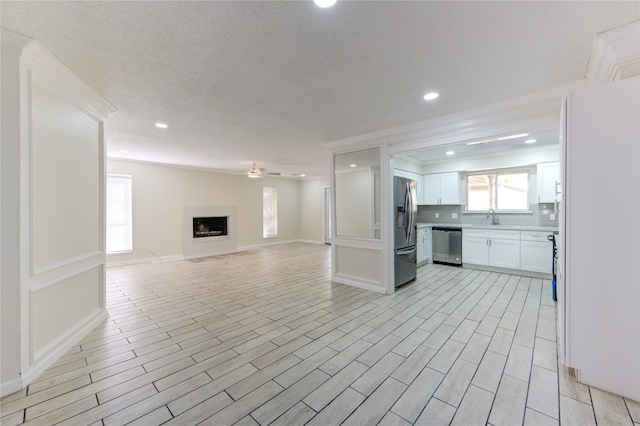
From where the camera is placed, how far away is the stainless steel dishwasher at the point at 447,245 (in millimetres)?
5664

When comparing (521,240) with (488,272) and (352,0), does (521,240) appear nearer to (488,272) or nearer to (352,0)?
(488,272)

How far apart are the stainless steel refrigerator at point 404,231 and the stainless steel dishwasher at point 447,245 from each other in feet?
5.14

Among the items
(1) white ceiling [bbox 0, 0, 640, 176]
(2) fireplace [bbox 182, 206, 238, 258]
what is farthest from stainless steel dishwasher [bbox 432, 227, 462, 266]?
(2) fireplace [bbox 182, 206, 238, 258]

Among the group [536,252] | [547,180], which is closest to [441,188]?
[547,180]

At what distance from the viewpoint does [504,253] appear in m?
5.04

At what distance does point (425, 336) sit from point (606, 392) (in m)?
1.28

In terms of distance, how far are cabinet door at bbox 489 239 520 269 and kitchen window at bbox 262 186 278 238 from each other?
683 centimetres

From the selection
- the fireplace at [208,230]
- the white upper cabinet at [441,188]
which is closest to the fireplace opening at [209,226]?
the fireplace at [208,230]

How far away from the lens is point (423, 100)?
276cm

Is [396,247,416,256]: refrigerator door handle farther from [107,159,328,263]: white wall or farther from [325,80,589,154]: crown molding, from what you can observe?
[107,159,328,263]: white wall

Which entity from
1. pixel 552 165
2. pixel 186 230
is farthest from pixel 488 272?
pixel 186 230

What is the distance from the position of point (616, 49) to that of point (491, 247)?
4.16 metres

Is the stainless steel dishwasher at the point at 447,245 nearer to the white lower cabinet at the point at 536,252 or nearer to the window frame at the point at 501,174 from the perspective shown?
the window frame at the point at 501,174

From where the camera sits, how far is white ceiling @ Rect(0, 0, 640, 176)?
1.52 m
